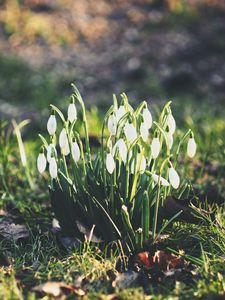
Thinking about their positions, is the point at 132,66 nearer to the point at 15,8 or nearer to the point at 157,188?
the point at 15,8

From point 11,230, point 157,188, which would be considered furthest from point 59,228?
point 157,188

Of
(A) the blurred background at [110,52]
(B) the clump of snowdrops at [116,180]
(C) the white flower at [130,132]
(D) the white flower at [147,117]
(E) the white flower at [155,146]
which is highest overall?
(D) the white flower at [147,117]

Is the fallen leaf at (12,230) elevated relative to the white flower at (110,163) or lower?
lower

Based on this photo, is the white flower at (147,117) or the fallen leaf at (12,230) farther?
the fallen leaf at (12,230)

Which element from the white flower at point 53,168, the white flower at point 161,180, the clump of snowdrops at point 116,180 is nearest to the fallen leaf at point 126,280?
the clump of snowdrops at point 116,180

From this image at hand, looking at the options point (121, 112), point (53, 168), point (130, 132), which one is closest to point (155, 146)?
point (130, 132)

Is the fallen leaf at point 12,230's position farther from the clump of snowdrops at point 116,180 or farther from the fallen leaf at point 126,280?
the fallen leaf at point 126,280

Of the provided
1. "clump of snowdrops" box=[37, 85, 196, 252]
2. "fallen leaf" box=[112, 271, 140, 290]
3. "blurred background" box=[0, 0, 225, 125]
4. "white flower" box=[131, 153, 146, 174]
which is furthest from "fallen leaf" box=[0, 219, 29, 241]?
"blurred background" box=[0, 0, 225, 125]
